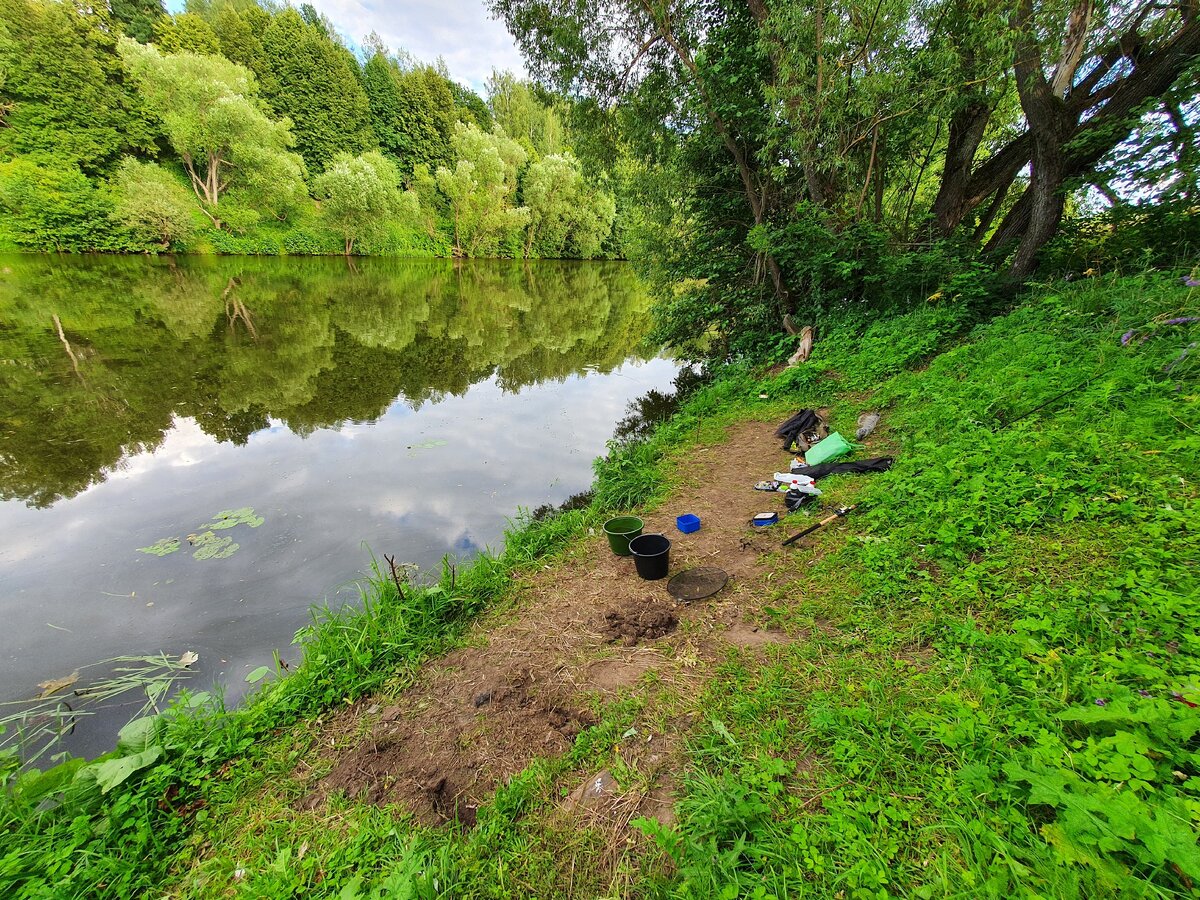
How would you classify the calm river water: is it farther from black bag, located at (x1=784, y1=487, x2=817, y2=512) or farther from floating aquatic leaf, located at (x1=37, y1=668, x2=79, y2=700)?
black bag, located at (x1=784, y1=487, x2=817, y2=512)

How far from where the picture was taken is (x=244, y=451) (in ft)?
21.0

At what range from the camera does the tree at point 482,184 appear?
31844 millimetres

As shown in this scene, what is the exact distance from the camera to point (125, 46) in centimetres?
2455

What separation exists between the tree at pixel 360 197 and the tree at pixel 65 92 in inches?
409

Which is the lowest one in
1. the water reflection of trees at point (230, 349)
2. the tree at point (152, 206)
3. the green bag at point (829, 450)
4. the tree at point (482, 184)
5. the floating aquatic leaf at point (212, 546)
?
the floating aquatic leaf at point (212, 546)

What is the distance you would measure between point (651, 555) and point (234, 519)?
4.60 metres

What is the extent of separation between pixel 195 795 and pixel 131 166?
33.9m

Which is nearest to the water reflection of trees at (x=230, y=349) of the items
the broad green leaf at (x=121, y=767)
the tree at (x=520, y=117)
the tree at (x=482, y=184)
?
the broad green leaf at (x=121, y=767)

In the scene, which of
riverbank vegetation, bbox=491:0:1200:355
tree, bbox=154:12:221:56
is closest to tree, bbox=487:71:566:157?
tree, bbox=154:12:221:56

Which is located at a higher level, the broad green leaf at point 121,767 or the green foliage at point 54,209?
the green foliage at point 54,209

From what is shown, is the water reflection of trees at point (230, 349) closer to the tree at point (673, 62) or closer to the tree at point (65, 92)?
the tree at point (673, 62)

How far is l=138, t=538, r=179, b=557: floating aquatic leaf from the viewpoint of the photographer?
4.37 meters

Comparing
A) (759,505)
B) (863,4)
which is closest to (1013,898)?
(759,505)

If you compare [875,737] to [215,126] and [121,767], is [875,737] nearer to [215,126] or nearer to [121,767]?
[121,767]
